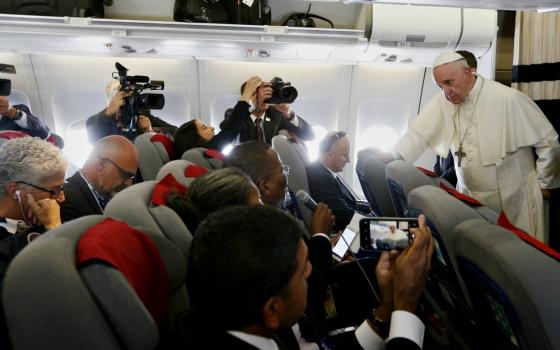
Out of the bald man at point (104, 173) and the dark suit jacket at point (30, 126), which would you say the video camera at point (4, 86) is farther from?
the bald man at point (104, 173)

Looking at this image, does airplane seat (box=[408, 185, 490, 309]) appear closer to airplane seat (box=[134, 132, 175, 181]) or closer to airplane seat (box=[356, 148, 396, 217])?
airplane seat (box=[356, 148, 396, 217])

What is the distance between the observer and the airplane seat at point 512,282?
33.2 inches

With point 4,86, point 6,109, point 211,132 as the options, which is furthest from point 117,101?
point 6,109

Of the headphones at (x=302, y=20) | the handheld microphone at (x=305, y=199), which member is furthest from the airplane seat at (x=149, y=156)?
the headphones at (x=302, y=20)

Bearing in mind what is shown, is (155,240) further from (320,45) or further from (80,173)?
(320,45)

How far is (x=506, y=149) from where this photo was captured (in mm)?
2838

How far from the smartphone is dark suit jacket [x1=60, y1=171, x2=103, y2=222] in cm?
142

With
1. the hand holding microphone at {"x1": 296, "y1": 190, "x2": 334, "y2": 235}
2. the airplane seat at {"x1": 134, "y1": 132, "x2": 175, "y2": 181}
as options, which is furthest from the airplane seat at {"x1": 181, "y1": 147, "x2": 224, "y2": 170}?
the hand holding microphone at {"x1": 296, "y1": 190, "x2": 334, "y2": 235}

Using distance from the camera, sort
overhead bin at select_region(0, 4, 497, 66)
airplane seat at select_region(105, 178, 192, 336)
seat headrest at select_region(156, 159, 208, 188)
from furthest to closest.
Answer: overhead bin at select_region(0, 4, 497, 66)
seat headrest at select_region(156, 159, 208, 188)
airplane seat at select_region(105, 178, 192, 336)

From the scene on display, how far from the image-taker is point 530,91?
3420 mm

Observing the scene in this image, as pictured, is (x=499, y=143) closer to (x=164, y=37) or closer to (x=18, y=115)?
(x=164, y=37)

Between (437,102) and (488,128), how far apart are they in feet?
1.61

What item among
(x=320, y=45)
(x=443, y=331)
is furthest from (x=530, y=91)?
(x=443, y=331)

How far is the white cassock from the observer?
2.76 meters
